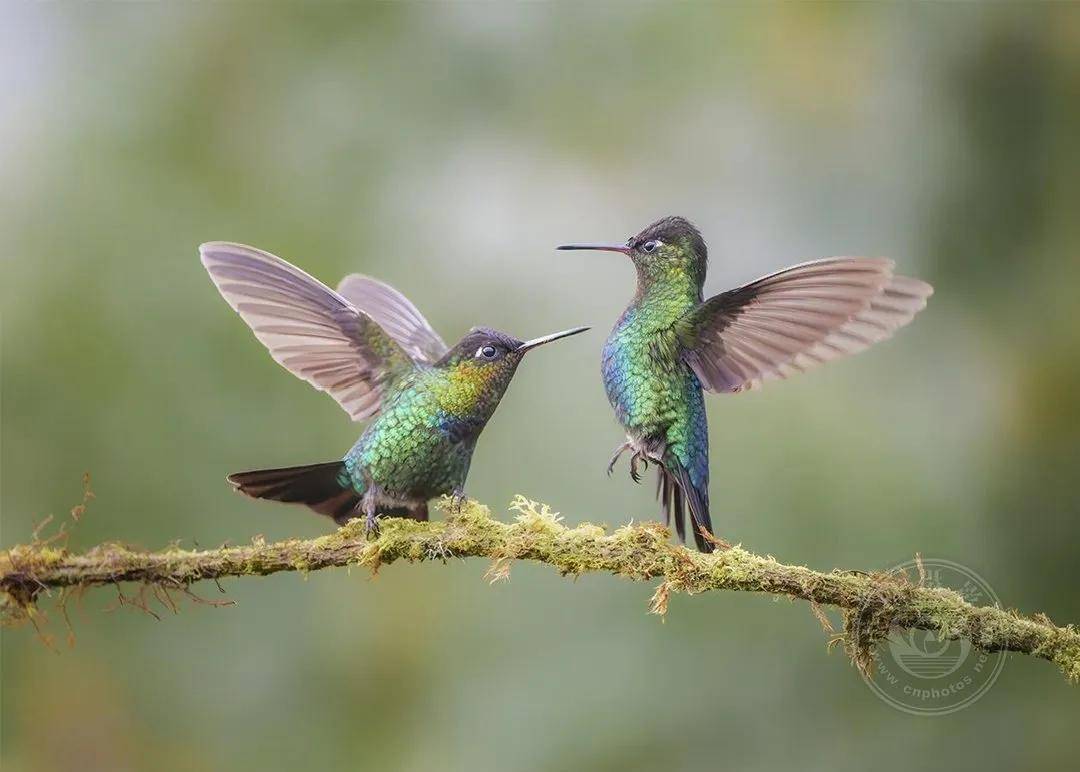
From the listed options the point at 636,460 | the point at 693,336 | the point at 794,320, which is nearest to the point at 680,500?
the point at 636,460

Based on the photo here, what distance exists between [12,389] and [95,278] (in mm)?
723

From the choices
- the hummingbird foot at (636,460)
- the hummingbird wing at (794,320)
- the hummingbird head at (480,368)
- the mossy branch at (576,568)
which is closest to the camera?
the mossy branch at (576,568)

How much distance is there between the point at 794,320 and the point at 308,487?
129cm

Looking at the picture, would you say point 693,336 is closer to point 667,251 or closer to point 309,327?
point 667,251

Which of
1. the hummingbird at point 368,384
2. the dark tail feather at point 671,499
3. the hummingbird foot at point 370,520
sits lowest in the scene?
the dark tail feather at point 671,499

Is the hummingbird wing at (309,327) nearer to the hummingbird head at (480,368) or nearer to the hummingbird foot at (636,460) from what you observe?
the hummingbird head at (480,368)

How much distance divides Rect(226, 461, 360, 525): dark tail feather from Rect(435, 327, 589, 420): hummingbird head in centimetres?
39

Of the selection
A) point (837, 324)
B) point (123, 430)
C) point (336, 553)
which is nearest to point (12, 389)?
point (123, 430)

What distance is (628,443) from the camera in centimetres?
294

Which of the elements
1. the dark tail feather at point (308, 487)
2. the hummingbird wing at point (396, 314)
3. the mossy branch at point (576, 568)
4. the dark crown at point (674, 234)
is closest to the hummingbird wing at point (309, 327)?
the dark tail feather at point (308, 487)

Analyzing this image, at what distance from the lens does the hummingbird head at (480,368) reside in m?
2.81

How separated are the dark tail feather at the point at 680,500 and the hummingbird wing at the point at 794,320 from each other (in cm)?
26

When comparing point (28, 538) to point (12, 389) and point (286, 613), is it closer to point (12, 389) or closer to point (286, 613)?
point (12, 389)

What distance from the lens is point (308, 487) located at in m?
3.10
